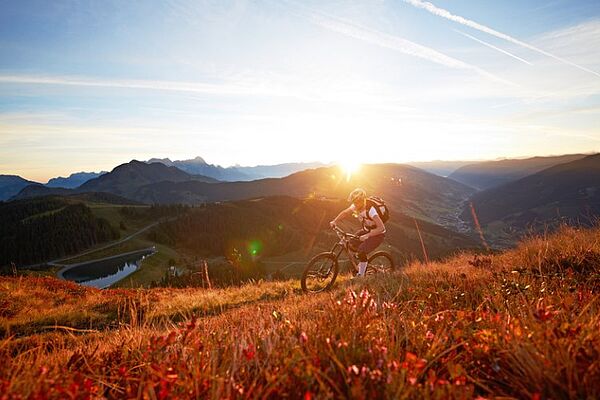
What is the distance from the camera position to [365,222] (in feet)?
37.7

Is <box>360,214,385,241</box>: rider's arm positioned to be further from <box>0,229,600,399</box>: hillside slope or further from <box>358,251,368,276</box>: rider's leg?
<box>0,229,600,399</box>: hillside slope

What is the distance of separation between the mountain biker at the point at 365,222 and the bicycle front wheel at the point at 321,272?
3.25ft

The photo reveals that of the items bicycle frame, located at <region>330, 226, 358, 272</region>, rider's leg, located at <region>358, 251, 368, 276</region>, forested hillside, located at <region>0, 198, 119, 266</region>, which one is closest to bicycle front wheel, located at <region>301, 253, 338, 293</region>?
bicycle frame, located at <region>330, 226, 358, 272</region>

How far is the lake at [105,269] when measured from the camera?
112 m

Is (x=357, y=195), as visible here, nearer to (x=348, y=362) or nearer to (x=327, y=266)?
(x=327, y=266)

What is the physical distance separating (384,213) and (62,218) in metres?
203

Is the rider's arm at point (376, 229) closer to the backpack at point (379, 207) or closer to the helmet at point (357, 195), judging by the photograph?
A: the backpack at point (379, 207)

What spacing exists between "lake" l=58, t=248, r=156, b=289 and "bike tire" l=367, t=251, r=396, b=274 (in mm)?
110711

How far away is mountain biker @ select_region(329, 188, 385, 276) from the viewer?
11.2 meters

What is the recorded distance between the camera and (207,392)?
255 cm

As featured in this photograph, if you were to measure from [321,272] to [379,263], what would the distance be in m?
2.42

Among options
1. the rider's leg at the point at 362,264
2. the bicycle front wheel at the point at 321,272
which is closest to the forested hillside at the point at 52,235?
the bicycle front wheel at the point at 321,272

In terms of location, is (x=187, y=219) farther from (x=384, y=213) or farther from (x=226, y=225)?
(x=384, y=213)

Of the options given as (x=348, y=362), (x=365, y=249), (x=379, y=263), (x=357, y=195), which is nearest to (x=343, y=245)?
(x=365, y=249)
